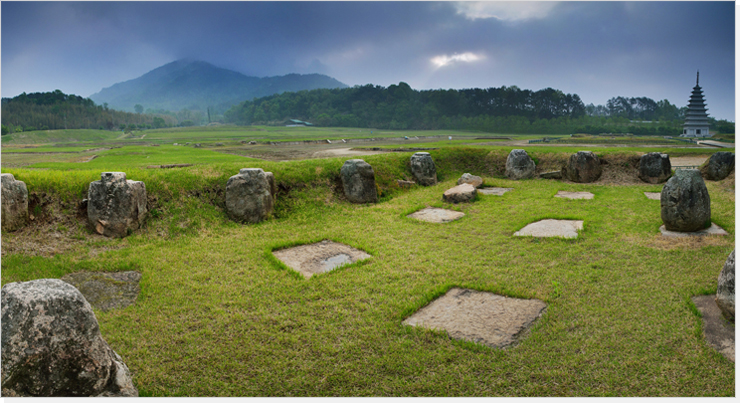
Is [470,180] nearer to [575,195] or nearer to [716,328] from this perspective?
[575,195]

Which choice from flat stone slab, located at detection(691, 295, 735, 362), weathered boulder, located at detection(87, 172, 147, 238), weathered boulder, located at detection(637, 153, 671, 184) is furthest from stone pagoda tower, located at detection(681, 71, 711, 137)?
weathered boulder, located at detection(87, 172, 147, 238)

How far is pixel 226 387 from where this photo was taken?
3.59 m

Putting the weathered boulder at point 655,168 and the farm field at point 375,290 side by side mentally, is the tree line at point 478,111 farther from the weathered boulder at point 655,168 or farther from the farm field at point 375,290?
the farm field at point 375,290

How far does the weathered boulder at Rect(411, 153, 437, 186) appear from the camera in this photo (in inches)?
568

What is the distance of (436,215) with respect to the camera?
10039 millimetres

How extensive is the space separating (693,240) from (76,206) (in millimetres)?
11403

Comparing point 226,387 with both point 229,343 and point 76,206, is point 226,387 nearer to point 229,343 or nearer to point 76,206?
point 229,343

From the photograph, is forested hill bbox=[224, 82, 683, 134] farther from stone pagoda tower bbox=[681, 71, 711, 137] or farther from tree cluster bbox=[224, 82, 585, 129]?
stone pagoda tower bbox=[681, 71, 711, 137]

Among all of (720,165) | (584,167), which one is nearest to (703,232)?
(584,167)

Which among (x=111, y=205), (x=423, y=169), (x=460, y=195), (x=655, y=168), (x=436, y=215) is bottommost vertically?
(x=436, y=215)

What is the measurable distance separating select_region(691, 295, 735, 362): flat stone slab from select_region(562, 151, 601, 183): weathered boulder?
1050 cm

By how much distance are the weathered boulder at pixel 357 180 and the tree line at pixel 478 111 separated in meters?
69.6

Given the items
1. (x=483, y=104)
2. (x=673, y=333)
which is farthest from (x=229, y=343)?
(x=483, y=104)

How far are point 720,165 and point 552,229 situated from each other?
8960mm
